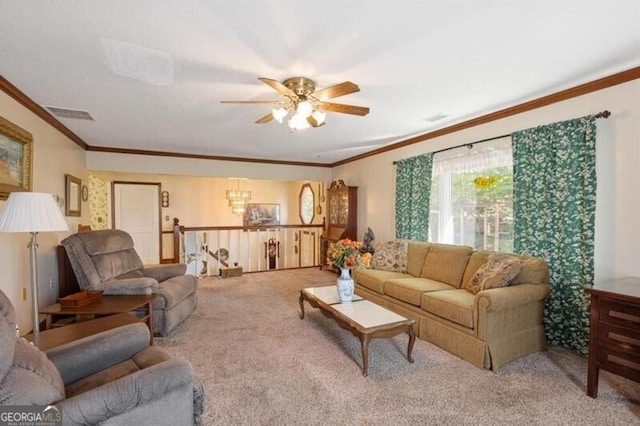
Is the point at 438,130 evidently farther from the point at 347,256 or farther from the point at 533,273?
the point at 347,256

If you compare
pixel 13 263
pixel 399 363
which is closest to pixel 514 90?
pixel 399 363

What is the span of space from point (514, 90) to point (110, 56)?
10.9 feet

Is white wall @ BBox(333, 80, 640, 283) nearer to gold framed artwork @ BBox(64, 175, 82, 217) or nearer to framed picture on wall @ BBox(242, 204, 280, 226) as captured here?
gold framed artwork @ BBox(64, 175, 82, 217)

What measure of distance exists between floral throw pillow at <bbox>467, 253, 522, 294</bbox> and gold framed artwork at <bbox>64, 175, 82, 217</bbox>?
5.11 metres

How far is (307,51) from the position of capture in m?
2.13

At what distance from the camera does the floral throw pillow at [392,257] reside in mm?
4238

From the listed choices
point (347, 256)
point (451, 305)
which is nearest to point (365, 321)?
point (347, 256)

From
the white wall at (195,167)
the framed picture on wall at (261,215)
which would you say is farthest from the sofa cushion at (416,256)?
the framed picture on wall at (261,215)

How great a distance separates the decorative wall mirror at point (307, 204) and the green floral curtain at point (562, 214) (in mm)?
5533

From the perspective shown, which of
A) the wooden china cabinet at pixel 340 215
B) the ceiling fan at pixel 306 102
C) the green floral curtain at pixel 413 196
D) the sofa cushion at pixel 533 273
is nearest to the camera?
the ceiling fan at pixel 306 102

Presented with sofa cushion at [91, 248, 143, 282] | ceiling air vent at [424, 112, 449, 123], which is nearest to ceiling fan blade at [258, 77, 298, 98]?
ceiling air vent at [424, 112, 449, 123]

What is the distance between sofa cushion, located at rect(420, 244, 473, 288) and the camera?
3518mm

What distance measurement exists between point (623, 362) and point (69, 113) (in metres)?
5.35

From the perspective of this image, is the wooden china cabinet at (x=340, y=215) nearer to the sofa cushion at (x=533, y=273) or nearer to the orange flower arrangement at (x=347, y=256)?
the orange flower arrangement at (x=347, y=256)
